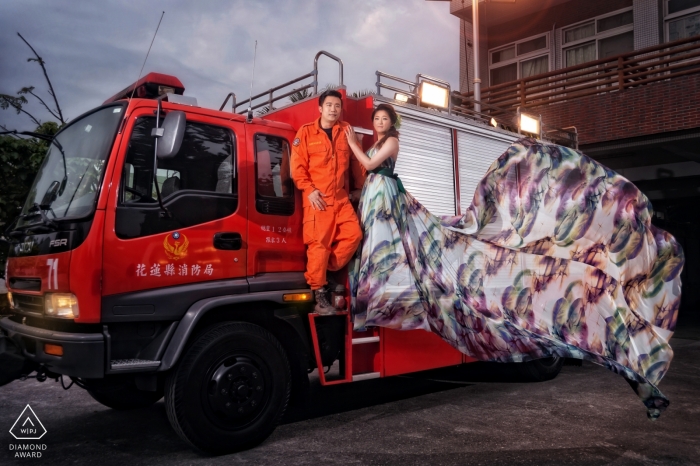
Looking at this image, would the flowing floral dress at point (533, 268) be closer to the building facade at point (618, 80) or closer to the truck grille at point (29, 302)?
the truck grille at point (29, 302)

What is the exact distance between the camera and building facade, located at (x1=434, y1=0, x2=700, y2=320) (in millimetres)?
13477

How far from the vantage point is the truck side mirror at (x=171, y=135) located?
4.08 m

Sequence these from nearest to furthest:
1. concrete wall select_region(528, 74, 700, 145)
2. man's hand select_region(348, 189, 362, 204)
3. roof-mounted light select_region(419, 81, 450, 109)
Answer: man's hand select_region(348, 189, 362, 204)
roof-mounted light select_region(419, 81, 450, 109)
concrete wall select_region(528, 74, 700, 145)

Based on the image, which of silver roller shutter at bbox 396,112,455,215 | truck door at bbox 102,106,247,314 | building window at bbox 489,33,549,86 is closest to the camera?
truck door at bbox 102,106,247,314

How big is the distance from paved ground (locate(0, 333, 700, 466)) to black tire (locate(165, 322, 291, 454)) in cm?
19

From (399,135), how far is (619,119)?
1037 cm

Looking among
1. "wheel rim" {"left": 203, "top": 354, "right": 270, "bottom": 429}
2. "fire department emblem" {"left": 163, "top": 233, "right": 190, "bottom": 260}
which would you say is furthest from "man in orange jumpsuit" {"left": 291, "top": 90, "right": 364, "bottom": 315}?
"fire department emblem" {"left": 163, "top": 233, "right": 190, "bottom": 260}

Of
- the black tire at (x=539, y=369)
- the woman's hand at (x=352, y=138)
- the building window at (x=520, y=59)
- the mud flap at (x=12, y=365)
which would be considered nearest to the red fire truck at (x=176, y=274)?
→ the mud flap at (x=12, y=365)

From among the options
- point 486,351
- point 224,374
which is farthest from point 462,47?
point 224,374

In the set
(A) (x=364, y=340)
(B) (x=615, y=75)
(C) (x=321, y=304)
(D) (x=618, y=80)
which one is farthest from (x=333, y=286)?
(B) (x=615, y=75)

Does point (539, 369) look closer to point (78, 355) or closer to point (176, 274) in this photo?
point (176, 274)

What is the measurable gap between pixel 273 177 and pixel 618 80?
1226 cm

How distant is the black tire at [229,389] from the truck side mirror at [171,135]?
4.35 feet

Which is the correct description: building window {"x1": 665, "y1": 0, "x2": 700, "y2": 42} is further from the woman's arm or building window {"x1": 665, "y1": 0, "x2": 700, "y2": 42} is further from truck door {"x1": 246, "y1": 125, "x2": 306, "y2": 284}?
truck door {"x1": 246, "y1": 125, "x2": 306, "y2": 284}
